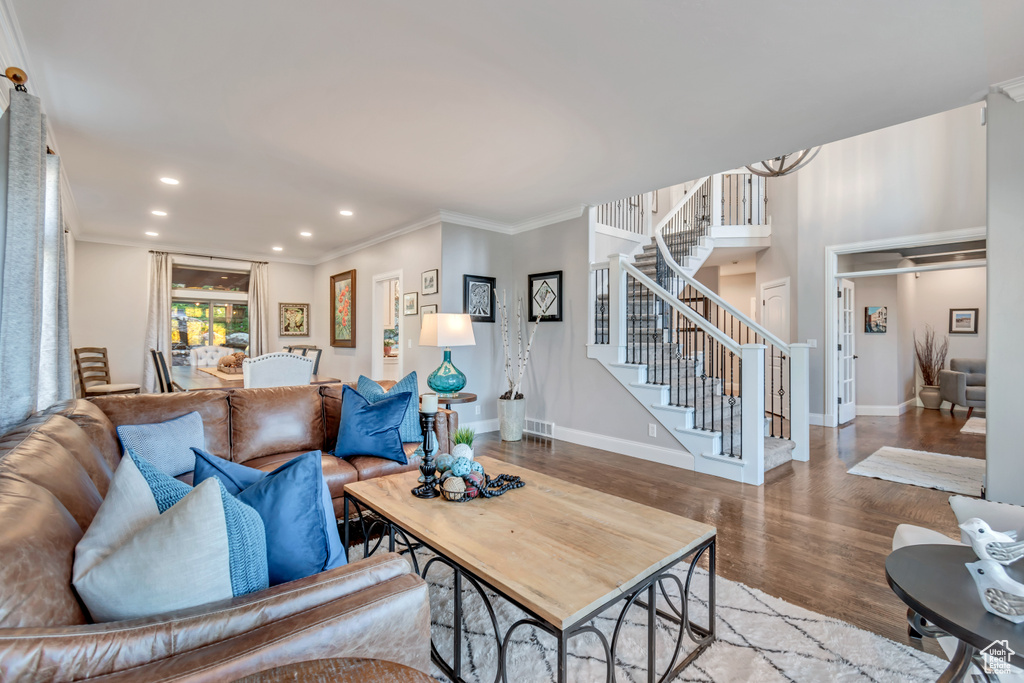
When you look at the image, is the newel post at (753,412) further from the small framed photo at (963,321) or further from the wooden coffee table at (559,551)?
the small framed photo at (963,321)

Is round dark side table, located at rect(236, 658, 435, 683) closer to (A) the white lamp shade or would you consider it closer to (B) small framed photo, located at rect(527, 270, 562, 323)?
(A) the white lamp shade

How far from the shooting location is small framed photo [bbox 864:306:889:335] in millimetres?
6719

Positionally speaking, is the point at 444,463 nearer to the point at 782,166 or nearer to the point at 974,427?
the point at 782,166

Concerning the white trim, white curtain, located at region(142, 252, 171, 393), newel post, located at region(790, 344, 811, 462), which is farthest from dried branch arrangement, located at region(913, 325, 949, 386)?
white curtain, located at region(142, 252, 171, 393)

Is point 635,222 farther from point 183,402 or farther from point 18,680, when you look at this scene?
point 18,680

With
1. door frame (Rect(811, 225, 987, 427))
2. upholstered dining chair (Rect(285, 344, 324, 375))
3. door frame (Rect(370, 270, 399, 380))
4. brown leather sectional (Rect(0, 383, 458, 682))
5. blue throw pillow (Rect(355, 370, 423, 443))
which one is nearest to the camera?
brown leather sectional (Rect(0, 383, 458, 682))

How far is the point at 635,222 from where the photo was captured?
6445 mm

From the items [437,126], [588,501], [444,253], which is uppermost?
[437,126]

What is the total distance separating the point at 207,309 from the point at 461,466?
7.34m

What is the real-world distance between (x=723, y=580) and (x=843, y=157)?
19.1ft

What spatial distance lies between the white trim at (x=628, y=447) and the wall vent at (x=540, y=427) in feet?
0.20

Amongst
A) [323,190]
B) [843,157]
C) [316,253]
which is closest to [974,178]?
[843,157]

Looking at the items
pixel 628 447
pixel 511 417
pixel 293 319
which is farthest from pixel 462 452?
pixel 293 319

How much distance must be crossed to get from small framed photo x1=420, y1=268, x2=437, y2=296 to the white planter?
59.0 inches
